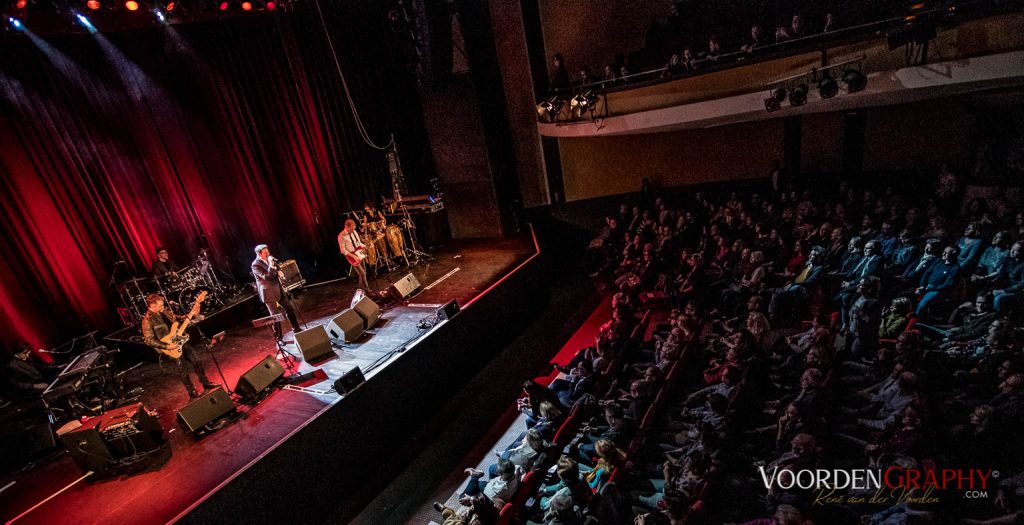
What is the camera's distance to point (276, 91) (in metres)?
8.85

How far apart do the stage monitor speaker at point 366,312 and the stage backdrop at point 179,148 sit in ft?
11.0

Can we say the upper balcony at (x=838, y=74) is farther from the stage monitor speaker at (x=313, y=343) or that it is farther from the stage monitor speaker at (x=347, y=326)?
the stage monitor speaker at (x=313, y=343)

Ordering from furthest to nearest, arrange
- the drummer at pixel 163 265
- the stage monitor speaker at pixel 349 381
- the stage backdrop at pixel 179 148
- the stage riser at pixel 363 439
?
the drummer at pixel 163 265
the stage backdrop at pixel 179 148
the stage monitor speaker at pixel 349 381
the stage riser at pixel 363 439

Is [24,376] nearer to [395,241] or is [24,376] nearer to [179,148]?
[179,148]

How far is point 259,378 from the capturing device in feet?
17.1

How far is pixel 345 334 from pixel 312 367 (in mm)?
542

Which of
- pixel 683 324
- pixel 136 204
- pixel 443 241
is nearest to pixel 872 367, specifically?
pixel 683 324

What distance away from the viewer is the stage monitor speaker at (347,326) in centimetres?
608

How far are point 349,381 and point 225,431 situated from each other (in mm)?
1288

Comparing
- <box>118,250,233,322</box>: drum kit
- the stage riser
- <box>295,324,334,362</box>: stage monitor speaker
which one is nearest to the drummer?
<box>118,250,233,322</box>: drum kit

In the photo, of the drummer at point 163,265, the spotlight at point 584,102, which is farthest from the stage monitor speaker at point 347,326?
the spotlight at point 584,102

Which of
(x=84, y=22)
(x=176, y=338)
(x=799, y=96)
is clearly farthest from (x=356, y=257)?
(x=799, y=96)

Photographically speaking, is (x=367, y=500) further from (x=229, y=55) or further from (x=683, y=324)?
(x=229, y=55)

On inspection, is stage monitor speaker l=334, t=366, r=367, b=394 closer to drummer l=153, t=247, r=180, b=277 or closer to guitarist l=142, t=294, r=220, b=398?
guitarist l=142, t=294, r=220, b=398
